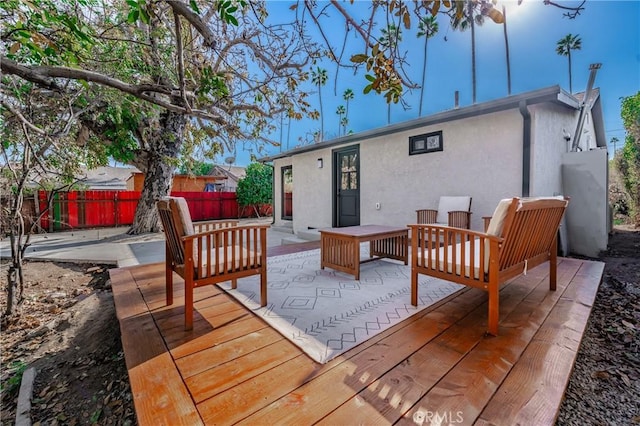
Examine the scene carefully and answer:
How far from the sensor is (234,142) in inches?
182

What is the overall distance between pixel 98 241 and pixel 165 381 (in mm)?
7543

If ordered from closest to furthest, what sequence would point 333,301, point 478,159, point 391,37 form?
point 391,37
point 333,301
point 478,159

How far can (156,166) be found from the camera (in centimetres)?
841

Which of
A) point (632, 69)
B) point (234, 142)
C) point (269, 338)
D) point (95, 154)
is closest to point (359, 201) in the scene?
point (234, 142)

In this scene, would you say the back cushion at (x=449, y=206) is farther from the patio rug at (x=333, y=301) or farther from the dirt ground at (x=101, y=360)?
the dirt ground at (x=101, y=360)

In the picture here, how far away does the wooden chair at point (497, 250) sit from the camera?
204 centimetres

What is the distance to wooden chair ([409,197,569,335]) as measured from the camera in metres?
2.04

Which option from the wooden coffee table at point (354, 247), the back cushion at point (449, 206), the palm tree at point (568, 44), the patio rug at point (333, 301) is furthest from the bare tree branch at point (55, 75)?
the palm tree at point (568, 44)

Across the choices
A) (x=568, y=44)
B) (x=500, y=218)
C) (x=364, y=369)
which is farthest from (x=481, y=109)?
(x=568, y=44)

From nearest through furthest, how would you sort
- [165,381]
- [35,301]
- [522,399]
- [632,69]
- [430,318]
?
[522,399] < [165,381] < [430,318] < [35,301] < [632,69]

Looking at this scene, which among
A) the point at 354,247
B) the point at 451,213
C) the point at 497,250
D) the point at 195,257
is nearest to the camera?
the point at 497,250

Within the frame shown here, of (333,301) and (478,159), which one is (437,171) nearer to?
(478,159)

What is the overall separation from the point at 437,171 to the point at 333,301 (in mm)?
3987

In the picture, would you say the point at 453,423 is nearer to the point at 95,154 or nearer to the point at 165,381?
the point at 165,381
